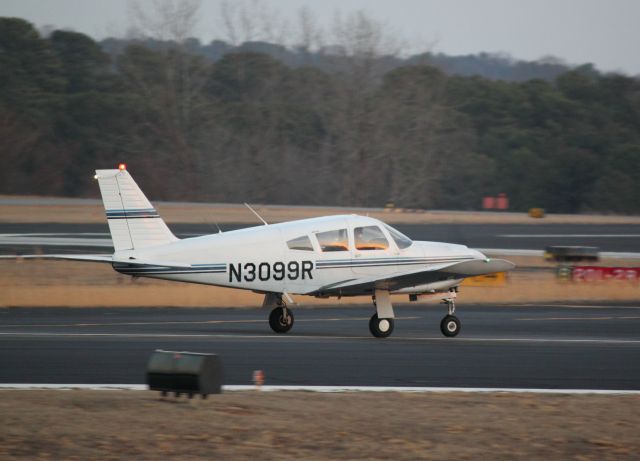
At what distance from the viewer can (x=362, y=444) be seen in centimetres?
950

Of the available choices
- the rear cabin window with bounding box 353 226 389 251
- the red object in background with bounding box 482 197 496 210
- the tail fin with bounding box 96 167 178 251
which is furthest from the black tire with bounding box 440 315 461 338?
the red object in background with bounding box 482 197 496 210

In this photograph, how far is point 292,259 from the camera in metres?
18.5

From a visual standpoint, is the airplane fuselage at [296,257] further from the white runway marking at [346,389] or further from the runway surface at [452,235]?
the runway surface at [452,235]

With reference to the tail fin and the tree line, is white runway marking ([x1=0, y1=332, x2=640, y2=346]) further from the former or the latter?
the tree line

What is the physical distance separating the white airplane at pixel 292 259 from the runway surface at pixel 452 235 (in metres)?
20.8

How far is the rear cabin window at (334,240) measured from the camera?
61.4ft

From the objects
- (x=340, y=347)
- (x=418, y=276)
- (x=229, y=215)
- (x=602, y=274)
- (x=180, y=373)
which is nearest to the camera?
(x=180, y=373)

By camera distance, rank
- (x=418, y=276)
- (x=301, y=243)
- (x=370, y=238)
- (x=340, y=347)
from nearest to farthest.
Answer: (x=340, y=347), (x=418, y=276), (x=301, y=243), (x=370, y=238)

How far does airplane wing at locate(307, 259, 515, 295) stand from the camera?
1828 cm

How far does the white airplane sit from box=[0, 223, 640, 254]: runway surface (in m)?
20.8

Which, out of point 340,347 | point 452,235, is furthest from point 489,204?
point 340,347

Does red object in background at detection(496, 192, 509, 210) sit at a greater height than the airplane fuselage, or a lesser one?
greater

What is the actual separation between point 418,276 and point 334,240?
1.66 metres

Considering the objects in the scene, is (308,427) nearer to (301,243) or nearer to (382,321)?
(382,321)
